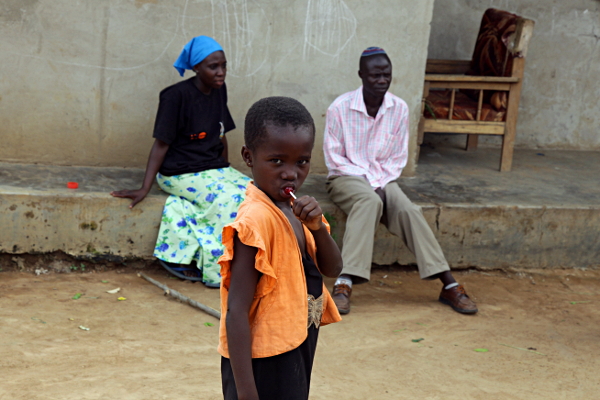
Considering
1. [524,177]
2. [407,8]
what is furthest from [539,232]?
[407,8]

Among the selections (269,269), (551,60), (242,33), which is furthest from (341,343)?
(551,60)

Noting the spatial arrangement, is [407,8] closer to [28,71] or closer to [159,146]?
[159,146]

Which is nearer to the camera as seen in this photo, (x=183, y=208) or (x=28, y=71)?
(x=183, y=208)

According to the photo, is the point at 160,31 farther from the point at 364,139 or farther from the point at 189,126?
the point at 364,139

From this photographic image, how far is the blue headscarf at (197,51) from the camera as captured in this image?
3.92m

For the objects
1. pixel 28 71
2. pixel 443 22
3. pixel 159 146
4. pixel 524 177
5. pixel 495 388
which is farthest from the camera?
pixel 443 22

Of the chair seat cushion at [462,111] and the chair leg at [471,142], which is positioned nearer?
the chair seat cushion at [462,111]

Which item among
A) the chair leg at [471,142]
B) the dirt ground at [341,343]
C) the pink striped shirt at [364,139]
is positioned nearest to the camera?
the dirt ground at [341,343]

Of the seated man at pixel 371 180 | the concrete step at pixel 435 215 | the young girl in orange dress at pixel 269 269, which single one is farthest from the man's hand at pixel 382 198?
the young girl in orange dress at pixel 269 269

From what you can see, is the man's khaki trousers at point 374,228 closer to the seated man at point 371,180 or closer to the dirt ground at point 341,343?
the seated man at point 371,180

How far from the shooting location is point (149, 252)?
13.5 feet

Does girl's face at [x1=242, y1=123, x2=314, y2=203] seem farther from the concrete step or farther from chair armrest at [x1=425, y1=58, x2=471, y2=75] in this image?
chair armrest at [x1=425, y1=58, x2=471, y2=75]

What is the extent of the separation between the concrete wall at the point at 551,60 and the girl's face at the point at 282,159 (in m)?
4.94

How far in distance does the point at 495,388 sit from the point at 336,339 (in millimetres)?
816
